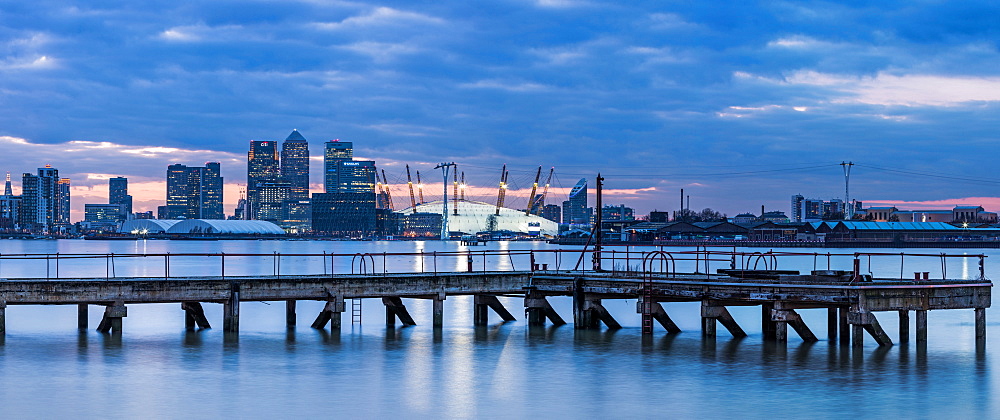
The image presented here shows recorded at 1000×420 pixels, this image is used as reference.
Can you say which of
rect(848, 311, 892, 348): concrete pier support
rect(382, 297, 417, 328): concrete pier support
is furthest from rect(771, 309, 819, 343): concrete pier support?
→ rect(382, 297, 417, 328): concrete pier support

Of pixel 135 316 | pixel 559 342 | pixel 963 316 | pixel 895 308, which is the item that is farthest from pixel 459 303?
pixel 895 308

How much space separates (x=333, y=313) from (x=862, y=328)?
72.2 ft

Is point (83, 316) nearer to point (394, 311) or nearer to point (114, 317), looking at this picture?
point (114, 317)

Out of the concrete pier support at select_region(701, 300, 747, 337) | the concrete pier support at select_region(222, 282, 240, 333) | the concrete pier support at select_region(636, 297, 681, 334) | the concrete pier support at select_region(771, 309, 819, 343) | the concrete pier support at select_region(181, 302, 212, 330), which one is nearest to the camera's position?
the concrete pier support at select_region(771, 309, 819, 343)

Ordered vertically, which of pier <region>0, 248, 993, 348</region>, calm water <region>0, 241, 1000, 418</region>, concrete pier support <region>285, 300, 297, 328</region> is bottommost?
calm water <region>0, 241, 1000, 418</region>

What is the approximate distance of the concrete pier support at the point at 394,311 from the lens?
50.8 metres

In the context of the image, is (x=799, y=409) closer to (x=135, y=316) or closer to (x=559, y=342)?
(x=559, y=342)

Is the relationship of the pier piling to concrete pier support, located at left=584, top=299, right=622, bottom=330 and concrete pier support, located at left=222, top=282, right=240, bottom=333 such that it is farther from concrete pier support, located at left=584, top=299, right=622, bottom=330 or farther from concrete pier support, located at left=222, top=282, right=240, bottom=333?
concrete pier support, located at left=222, top=282, right=240, bottom=333

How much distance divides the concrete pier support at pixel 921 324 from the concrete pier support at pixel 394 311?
906 inches

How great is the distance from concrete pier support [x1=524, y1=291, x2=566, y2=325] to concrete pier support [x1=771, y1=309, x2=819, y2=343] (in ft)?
39.3

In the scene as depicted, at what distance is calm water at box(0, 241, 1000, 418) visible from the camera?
3053cm

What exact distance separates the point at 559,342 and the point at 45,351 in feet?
68.0

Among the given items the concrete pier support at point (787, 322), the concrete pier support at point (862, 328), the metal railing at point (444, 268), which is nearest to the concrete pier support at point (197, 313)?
the metal railing at point (444, 268)

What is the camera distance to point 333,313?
46.7 metres
